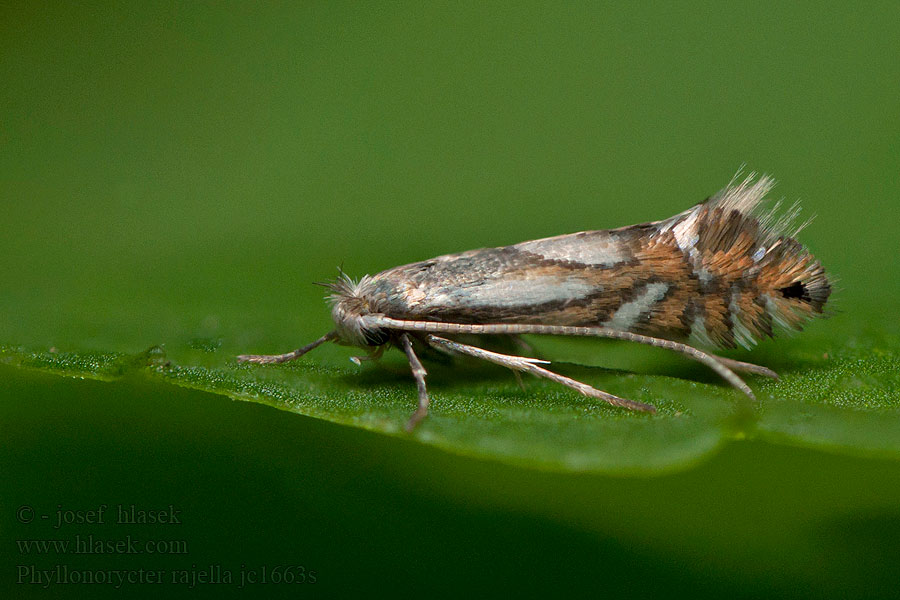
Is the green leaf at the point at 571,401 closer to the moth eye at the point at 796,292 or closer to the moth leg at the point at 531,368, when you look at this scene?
the moth leg at the point at 531,368

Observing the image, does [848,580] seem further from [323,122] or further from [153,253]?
[323,122]

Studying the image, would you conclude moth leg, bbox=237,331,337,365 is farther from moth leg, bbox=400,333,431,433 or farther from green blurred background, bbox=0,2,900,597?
moth leg, bbox=400,333,431,433

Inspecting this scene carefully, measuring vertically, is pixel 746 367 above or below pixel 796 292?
below

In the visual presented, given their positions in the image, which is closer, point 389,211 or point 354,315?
point 354,315

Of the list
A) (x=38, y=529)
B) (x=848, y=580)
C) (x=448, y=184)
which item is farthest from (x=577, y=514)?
(x=448, y=184)

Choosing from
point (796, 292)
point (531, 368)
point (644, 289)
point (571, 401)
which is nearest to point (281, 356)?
point (531, 368)

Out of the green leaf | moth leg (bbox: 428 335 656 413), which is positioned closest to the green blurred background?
the green leaf

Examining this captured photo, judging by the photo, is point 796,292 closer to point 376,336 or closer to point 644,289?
point 644,289

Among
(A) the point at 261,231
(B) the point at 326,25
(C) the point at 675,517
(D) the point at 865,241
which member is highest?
(B) the point at 326,25
